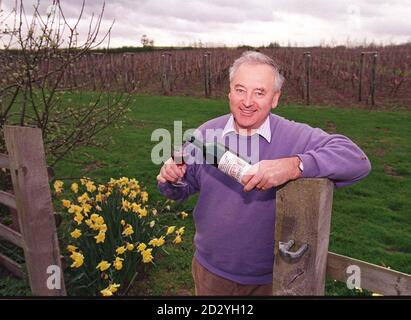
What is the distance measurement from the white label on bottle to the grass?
8.44ft

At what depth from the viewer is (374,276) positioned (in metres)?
1.83

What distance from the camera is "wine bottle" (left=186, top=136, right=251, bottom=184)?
5.10 feet

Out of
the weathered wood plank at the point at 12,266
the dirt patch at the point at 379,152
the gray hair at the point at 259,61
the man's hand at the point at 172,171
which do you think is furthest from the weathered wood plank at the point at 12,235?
the dirt patch at the point at 379,152

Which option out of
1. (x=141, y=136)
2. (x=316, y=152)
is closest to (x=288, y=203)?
(x=316, y=152)

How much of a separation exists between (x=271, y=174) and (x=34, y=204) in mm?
1964

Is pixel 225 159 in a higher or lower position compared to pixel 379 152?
higher

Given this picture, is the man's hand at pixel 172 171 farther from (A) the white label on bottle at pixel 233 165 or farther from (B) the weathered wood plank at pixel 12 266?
(B) the weathered wood plank at pixel 12 266

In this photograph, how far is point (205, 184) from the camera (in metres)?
2.11

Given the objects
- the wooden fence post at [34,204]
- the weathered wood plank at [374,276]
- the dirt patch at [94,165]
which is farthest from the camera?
the dirt patch at [94,165]

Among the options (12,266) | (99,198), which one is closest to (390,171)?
(99,198)

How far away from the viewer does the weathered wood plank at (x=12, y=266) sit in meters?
3.76

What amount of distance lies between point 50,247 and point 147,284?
4.02ft

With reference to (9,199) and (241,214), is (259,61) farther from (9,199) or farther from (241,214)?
(9,199)

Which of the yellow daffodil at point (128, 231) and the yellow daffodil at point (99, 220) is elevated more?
the yellow daffodil at point (99, 220)
